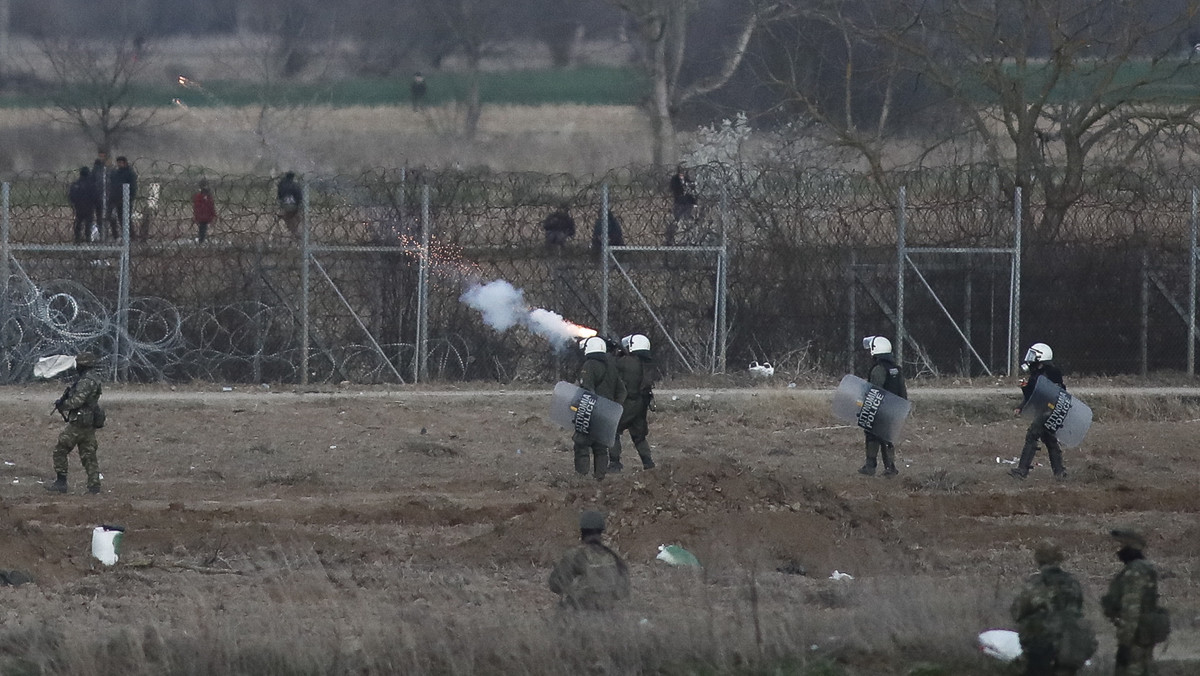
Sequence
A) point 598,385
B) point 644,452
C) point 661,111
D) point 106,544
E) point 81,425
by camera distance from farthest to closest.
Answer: point 661,111, point 644,452, point 598,385, point 81,425, point 106,544

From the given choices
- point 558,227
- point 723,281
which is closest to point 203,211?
point 558,227

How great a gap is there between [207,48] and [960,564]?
1607 centimetres

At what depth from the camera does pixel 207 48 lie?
2328 centimetres

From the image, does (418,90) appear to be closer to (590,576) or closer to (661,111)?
(661,111)

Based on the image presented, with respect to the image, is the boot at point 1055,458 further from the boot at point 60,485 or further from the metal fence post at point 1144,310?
the boot at point 60,485

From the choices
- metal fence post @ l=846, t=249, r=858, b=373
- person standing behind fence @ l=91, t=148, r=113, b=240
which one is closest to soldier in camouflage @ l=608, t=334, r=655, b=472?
metal fence post @ l=846, t=249, r=858, b=373

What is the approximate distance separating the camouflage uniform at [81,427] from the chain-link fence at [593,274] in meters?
4.89

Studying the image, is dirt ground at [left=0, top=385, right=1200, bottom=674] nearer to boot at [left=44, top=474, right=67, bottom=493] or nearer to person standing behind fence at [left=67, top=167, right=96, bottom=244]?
boot at [left=44, top=474, right=67, bottom=493]

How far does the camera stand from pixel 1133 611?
7.44 m

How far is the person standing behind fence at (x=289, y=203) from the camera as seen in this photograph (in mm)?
18320

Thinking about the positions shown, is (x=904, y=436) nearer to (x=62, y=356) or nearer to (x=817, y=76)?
(x=62, y=356)

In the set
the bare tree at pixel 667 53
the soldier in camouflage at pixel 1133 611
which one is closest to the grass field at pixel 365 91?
the bare tree at pixel 667 53

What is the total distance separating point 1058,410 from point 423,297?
768 cm

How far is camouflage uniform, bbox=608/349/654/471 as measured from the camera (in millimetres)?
13844
